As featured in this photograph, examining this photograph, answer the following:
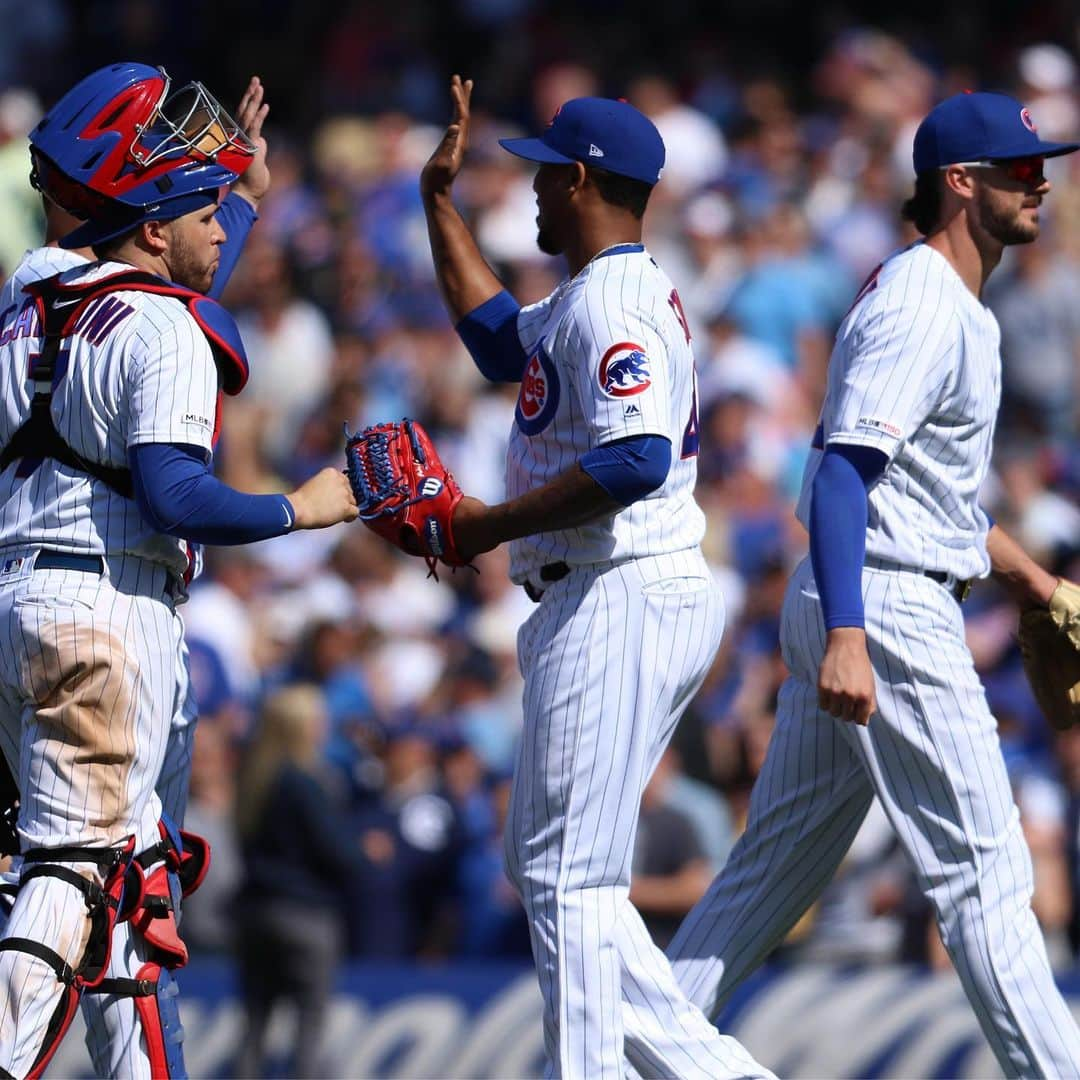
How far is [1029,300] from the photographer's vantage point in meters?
11.6

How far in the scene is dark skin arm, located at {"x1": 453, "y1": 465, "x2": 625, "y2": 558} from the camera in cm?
466

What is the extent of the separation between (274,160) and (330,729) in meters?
6.44

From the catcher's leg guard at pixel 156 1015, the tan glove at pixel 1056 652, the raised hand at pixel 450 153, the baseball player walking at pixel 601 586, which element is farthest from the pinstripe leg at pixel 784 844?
the raised hand at pixel 450 153

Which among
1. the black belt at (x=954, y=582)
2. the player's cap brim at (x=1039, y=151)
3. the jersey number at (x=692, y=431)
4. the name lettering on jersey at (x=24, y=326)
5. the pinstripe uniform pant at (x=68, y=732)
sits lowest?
the pinstripe uniform pant at (x=68, y=732)

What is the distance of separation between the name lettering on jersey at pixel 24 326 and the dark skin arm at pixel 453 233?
3.80 ft

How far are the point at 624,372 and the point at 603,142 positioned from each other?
1.97 ft

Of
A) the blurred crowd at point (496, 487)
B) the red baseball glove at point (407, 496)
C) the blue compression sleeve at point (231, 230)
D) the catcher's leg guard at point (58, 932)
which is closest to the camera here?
the catcher's leg guard at point (58, 932)

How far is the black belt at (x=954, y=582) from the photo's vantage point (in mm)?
5067

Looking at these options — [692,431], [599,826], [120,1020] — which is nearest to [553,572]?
[692,431]

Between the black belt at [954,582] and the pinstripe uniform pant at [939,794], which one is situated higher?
the black belt at [954,582]

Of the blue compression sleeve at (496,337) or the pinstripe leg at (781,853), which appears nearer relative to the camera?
Answer: the pinstripe leg at (781,853)

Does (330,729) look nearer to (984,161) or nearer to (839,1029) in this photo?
(839,1029)

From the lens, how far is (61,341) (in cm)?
468

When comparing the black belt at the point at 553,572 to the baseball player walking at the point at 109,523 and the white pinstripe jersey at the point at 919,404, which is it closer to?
the baseball player walking at the point at 109,523
